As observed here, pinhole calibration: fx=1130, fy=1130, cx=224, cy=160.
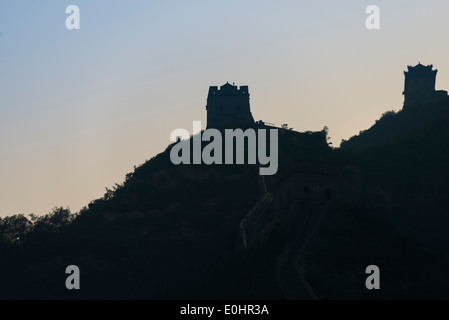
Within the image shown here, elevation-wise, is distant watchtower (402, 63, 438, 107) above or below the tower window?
above

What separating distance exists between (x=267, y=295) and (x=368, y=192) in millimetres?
32826

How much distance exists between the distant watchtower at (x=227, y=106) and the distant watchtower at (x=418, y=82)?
35116 mm

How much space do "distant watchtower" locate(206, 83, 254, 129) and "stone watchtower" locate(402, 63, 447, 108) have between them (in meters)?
35.1

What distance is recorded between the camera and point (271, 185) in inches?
4685

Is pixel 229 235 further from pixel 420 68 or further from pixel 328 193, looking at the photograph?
pixel 420 68

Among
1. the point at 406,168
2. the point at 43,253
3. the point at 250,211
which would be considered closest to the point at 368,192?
the point at 406,168

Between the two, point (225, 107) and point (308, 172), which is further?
point (225, 107)

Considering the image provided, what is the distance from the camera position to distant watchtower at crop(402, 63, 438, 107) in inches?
6644

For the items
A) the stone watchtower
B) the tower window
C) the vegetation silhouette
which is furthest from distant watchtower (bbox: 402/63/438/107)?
the tower window

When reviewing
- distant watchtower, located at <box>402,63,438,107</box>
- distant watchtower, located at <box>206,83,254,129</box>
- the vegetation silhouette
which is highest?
distant watchtower, located at <box>402,63,438,107</box>

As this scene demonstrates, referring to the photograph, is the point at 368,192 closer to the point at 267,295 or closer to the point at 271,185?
the point at 271,185

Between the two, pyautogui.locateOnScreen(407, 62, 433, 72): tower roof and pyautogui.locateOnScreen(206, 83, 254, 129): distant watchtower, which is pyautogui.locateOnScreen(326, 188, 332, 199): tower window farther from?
pyautogui.locateOnScreen(407, 62, 433, 72): tower roof

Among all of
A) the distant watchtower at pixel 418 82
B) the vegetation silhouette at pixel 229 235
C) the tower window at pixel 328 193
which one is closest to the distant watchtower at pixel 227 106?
the vegetation silhouette at pixel 229 235
